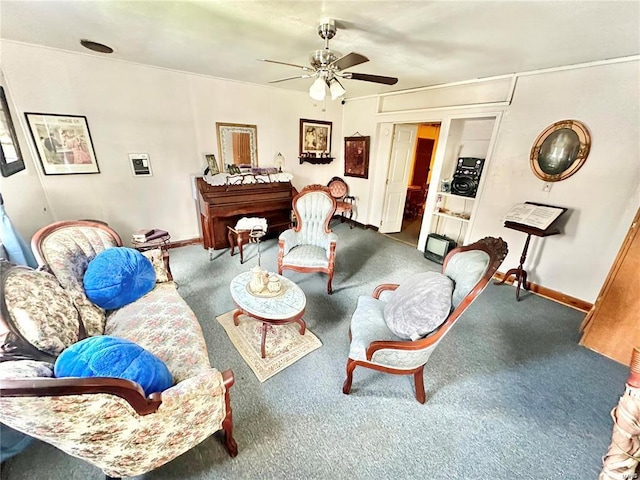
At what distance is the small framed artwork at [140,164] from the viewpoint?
3.24 meters

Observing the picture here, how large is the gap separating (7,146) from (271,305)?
2714mm

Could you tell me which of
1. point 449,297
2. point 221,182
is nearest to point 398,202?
point 221,182

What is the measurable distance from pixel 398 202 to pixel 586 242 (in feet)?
8.86

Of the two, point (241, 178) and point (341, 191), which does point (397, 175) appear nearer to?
point (341, 191)

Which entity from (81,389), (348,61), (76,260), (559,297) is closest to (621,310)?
(559,297)

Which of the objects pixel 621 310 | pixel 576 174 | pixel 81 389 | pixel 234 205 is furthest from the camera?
pixel 234 205

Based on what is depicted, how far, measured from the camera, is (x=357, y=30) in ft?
6.34

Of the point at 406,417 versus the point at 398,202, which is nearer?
the point at 406,417

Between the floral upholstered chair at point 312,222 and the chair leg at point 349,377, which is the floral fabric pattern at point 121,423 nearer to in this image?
the chair leg at point 349,377

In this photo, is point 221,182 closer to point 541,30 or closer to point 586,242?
point 541,30

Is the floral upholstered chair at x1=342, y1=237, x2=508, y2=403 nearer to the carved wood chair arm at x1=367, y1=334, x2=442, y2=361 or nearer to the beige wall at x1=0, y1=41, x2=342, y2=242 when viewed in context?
the carved wood chair arm at x1=367, y1=334, x2=442, y2=361

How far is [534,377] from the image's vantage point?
188 centimetres

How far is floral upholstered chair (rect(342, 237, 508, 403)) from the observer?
142 cm

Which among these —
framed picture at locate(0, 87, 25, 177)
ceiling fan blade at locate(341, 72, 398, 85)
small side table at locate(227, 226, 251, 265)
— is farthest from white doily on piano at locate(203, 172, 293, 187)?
ceiling fan blade at locate(341, 72, 398, 85)
